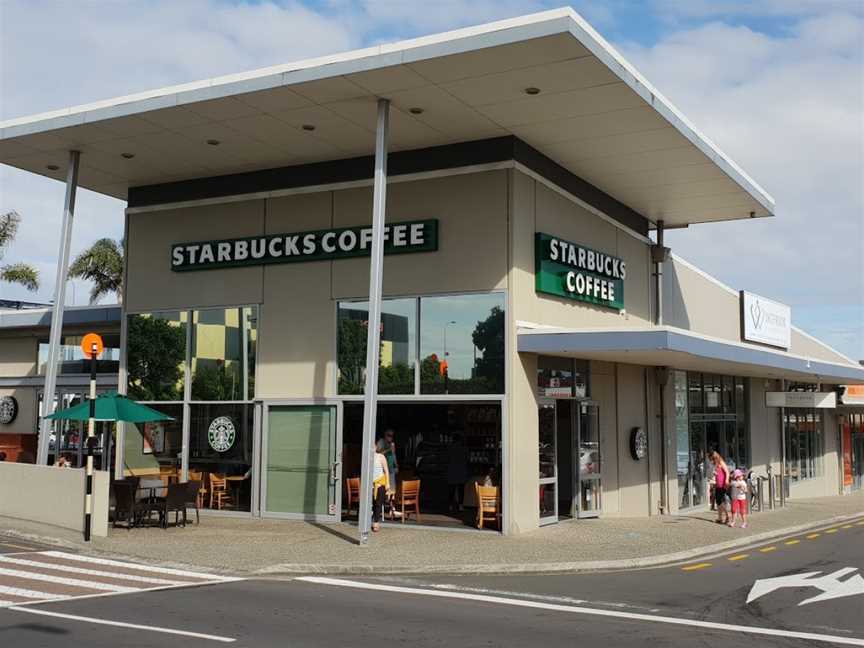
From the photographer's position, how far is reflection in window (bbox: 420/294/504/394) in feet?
55.9

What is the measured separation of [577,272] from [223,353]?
302 inches

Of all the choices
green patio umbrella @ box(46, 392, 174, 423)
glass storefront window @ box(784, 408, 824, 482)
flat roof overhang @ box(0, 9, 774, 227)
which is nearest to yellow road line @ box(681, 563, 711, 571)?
flat roof overhang @ box(0, 9, 774, 227)

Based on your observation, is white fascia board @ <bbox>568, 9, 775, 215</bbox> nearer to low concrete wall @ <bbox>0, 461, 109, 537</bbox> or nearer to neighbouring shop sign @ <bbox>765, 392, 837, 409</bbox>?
neighbouring shop sign @ <bbox>765, 392, 837, 409</bbox>

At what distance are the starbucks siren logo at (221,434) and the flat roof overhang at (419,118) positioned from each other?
534 centimetres

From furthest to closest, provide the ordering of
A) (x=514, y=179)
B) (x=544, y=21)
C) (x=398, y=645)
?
1. (x=514, y=179)
2. (x=544, y=21)
3. (x=398, y=645)

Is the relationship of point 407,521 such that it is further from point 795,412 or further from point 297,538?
point 795,412

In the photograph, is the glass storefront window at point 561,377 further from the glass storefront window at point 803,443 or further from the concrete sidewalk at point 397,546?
the glass storefront window at point 803,443

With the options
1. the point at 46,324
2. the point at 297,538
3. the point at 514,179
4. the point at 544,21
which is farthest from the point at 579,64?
the point at 46,324

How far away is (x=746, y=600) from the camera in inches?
440

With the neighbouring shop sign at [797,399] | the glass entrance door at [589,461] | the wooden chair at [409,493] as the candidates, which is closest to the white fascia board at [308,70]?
the wooden chair at [409,493]

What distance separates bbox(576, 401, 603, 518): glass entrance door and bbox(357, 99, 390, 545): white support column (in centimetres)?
590

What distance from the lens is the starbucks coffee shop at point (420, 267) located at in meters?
15.6

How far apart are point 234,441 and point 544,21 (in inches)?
430

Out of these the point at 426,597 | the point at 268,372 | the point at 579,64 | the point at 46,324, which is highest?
the point at 579,64
